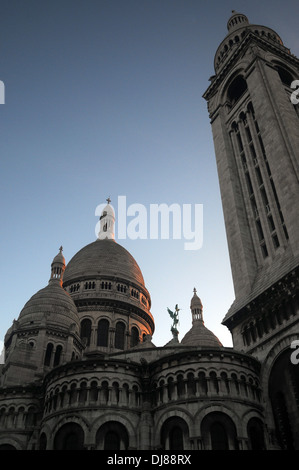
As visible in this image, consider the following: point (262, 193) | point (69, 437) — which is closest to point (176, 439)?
point (69, 437)

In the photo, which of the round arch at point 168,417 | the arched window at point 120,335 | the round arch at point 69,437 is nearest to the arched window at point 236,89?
the arched window at point 120,335

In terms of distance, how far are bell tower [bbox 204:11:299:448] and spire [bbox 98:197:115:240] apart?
30.1 metres

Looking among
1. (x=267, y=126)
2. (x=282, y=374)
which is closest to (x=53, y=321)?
(x=282, y=374)

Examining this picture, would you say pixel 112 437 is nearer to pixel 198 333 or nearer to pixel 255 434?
pixel 255 434

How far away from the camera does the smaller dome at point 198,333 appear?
50406 mm

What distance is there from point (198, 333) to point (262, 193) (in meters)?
19.7

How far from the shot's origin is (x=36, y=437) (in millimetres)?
33375

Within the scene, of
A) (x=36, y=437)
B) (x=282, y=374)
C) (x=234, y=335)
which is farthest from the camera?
(x=234, y=335)

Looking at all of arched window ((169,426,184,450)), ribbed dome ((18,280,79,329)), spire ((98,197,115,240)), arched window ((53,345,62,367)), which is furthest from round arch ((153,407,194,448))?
spire ((98,197,115,240))

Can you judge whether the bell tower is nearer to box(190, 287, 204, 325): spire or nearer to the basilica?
the basilica

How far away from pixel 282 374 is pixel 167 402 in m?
8.39

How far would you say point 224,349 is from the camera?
102 feet

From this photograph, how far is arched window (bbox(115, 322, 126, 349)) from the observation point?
5636cm
